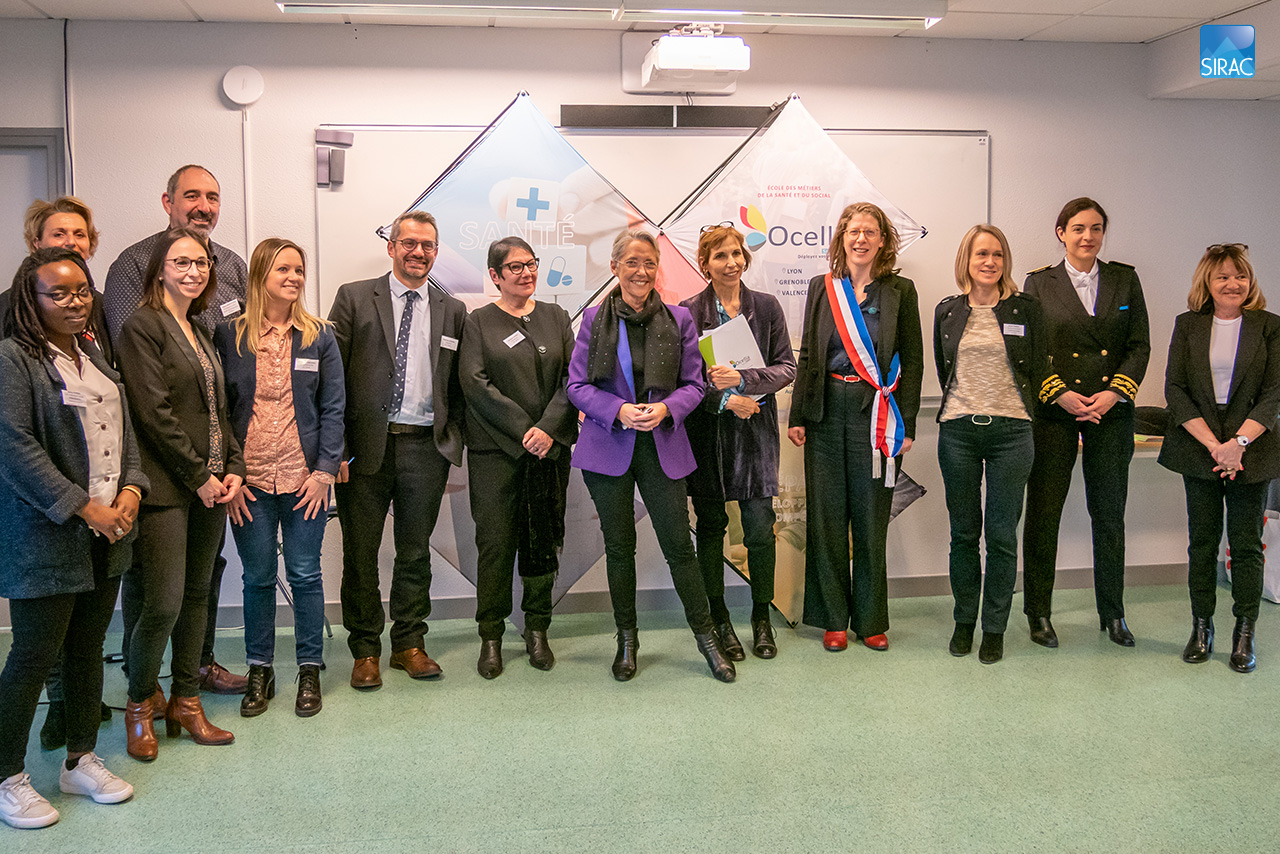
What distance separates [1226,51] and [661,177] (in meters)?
2.66

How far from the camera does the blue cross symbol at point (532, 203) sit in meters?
4.23

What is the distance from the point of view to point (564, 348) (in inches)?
142

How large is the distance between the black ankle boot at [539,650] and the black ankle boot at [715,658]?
0.58 meters

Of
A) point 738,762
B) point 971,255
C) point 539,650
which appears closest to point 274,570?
point 539,650

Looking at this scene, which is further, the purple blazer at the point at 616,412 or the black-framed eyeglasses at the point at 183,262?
the purple blazer at the point at 616,412

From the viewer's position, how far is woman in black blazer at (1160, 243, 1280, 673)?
139 inches

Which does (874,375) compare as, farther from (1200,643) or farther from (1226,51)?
(1226,51)

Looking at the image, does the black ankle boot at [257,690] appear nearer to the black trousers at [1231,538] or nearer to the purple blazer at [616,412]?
the purple blazer at [616,412]

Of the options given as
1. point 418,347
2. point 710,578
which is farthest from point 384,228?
point 710,578

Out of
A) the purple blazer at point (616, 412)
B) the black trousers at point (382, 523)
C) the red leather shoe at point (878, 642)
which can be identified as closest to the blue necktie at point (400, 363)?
the black trousers at point (382, 523)

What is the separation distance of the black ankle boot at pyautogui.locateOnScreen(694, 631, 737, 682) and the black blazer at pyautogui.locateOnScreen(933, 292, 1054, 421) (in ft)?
4.18

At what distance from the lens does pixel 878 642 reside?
3830 mm

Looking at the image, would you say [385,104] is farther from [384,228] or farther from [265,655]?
[265,655]

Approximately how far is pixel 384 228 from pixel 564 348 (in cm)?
119
